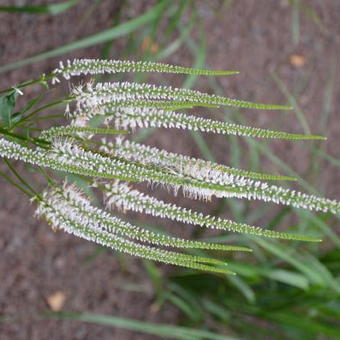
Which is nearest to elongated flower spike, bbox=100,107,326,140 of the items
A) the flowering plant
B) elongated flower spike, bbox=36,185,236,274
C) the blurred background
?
the flowering plant

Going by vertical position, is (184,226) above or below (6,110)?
below

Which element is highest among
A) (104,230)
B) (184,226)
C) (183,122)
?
(183,122)

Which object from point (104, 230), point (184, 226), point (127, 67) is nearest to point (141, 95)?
point (127, 67)

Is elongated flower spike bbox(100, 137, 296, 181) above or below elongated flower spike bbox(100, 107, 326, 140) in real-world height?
below

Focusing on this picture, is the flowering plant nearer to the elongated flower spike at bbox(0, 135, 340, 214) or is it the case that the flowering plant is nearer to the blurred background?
the elongated flower spike at bbox(0, 135, 340, 214)

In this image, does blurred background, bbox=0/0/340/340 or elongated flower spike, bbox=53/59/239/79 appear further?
blurred background, bbox=0/0/340/340

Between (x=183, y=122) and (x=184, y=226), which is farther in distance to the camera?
(x=184, y=226)

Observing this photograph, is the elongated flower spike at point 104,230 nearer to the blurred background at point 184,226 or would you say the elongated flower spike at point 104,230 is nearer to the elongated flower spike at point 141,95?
the elongated flower spike at point 141,95

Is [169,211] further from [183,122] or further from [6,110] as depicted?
[6,110]

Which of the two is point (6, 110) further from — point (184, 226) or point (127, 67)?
point (184, 226)

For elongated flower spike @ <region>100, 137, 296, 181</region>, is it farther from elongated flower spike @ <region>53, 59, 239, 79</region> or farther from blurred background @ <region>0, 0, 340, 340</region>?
blurred background @ <region>0, 0, 340, 340</region>
